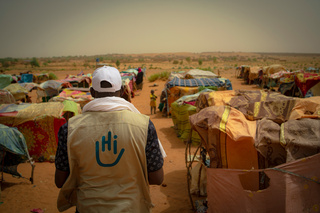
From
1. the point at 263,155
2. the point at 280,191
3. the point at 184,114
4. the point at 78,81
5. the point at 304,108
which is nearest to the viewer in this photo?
the point at 280,191

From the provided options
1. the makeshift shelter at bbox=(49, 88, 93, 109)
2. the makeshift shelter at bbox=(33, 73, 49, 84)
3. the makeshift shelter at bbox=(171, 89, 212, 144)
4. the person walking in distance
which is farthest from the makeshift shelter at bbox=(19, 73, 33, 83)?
the person walking in distance

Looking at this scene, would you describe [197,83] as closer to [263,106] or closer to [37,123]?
[263,106]

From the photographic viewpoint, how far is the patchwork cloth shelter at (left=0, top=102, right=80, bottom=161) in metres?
5.50

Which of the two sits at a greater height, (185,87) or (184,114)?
(185,87)

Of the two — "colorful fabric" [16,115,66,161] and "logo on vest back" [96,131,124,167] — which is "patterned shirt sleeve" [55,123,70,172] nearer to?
"logo on vest back" [96,131,124,167]

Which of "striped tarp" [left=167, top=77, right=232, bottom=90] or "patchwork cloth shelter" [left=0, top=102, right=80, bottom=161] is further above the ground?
"striped tarp" [left=167, top=77, right=232, bottom=90]

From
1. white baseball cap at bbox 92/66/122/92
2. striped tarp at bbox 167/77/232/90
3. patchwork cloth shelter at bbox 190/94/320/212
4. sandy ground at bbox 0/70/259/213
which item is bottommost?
sandy ground at bbox 0/70/259/213

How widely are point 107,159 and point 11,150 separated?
368cm

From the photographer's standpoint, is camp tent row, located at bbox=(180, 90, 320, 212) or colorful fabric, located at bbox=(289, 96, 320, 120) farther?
colorful fabric, located at bbox=(289, 96, 320, 120)

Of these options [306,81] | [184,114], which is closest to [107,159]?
[184,114]

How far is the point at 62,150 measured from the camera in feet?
4.99

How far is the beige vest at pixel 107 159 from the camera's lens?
4.72 feet

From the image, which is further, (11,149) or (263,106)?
(11,149)

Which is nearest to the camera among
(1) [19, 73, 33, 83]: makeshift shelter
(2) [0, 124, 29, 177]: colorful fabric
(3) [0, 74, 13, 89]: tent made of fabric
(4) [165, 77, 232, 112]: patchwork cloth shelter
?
(2) [0, 124, 29, 177]: colorful fabric
